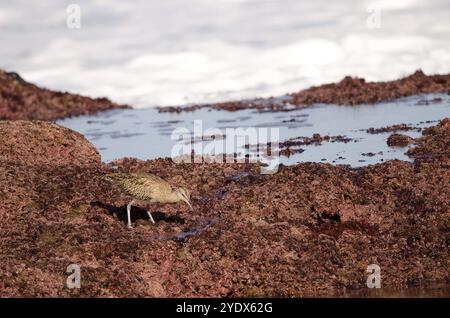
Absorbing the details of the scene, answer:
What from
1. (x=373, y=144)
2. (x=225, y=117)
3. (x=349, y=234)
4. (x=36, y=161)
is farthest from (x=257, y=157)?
(x=225, y=117)

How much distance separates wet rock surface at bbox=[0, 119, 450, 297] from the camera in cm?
1944

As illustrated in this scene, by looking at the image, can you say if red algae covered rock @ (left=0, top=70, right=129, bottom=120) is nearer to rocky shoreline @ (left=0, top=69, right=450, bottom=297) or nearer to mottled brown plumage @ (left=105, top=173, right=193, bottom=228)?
rocky shoreline @ (left=0, top=69, right=450, bottom=297)

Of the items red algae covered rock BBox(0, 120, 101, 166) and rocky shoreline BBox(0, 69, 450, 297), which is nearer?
rocky shoreline BBox(0, 69, 450, 297)

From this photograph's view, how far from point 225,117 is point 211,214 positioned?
2832cm

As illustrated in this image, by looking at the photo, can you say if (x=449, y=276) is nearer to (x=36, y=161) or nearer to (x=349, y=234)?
(x=349, y=234)

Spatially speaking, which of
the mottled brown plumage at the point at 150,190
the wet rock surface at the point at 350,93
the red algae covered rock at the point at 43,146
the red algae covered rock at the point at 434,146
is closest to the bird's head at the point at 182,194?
the mottled brown plumage at the point at 150,190

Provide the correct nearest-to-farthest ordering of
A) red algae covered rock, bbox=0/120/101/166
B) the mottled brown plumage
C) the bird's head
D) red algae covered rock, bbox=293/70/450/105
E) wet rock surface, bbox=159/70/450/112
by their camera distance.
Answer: the mottled brown plumage → the bird's head → red algae covered rock, bbox=0/120/101/166 → red algae covered rock, bbox=293/70/450/105 → wet rock surface, bbox=159/70/450/112

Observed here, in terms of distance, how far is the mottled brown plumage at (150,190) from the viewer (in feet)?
70.0

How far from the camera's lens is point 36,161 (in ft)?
88.5

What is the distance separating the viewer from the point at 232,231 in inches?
829

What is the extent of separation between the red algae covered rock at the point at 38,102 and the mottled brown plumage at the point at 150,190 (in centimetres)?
4010

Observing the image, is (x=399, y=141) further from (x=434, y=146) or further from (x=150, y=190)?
(x=150, y=190)

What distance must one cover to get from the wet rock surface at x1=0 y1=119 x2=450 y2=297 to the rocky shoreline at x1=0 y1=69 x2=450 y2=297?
0.03 metres

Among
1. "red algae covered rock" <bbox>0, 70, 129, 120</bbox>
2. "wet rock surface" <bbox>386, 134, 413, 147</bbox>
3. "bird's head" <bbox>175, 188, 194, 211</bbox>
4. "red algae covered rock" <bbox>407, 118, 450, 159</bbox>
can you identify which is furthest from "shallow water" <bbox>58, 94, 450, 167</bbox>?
"bird's head" <bbox>175, 188, 194, 211</bbox>
